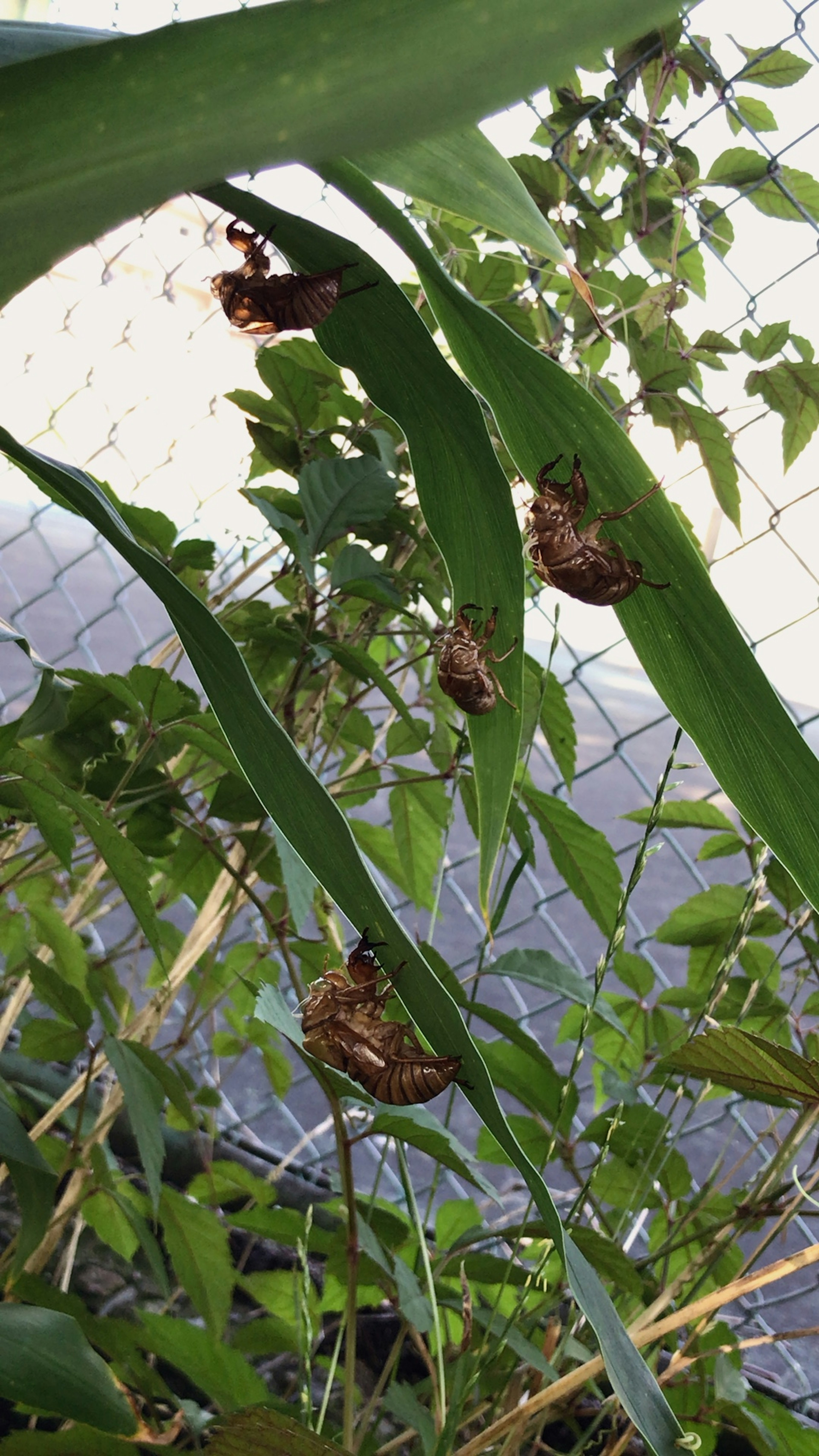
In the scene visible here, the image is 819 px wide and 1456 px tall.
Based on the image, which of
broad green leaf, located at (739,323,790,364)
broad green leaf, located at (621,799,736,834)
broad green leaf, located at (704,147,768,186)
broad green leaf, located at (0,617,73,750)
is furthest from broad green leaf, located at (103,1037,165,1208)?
broad green leaf, located at (704,147,768,186)

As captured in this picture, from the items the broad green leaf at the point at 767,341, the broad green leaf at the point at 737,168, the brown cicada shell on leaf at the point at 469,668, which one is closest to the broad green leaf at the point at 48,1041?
the brown cicada shell on leaf at the point at 469,668

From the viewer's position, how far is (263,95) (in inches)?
4.7

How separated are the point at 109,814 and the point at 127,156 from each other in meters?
0.45

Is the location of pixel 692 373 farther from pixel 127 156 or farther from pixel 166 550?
pixel 127 156

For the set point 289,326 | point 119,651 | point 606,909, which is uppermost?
point 119,651

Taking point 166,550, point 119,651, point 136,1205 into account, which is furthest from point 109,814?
point 119,651

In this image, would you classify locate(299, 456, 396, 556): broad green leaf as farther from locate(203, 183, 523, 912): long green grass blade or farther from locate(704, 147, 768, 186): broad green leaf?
locate(704, 147, 768, 186): broad green leaf

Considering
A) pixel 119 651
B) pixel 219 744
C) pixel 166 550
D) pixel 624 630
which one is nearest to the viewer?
pixel 624 630

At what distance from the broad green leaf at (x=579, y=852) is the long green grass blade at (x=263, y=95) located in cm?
46

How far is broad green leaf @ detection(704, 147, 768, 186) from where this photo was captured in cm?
76

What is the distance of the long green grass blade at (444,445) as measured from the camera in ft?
0.93

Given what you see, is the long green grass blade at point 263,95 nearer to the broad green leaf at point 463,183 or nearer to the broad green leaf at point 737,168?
the broad green leaf at point 463,183

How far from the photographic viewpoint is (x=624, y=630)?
0.95 ft

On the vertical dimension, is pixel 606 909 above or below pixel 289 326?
below
